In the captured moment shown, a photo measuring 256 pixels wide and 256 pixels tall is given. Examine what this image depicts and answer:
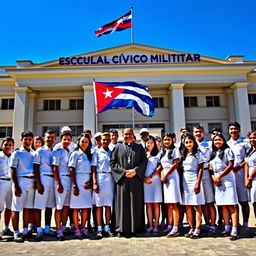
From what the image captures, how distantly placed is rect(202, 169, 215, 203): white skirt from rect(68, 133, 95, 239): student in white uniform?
2.30 m

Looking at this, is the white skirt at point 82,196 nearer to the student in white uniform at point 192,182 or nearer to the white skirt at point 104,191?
the white skirt at point 104,191

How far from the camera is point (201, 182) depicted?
469 centimetres

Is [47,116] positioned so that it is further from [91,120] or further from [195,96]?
[195,96]

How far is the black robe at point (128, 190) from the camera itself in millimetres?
4617

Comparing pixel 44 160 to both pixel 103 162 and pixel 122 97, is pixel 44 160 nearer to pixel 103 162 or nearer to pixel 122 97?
pixel 103 162

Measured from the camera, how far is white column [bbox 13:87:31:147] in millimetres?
20672

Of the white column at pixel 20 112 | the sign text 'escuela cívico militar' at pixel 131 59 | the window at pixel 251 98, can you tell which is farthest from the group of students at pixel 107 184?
the window at pixel 251 98

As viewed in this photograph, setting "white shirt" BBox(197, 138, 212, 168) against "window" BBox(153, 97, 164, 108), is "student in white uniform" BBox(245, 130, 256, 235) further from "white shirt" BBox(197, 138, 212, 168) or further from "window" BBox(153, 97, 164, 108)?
"window" BBox(153, 97, 164, 108)

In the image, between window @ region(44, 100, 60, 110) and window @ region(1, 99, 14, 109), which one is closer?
window @ region(1, 99, 14, 109)

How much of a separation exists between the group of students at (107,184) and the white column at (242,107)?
17191 mm

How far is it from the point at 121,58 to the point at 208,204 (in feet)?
63.2

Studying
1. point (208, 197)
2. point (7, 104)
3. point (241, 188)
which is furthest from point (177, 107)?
point (208, 197)

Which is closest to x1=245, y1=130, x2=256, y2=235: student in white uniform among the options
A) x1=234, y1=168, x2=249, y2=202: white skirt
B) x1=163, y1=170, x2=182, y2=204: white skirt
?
x1=234, y1=168, x2=249, y2=202: white skirt

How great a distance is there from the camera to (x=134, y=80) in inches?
838
